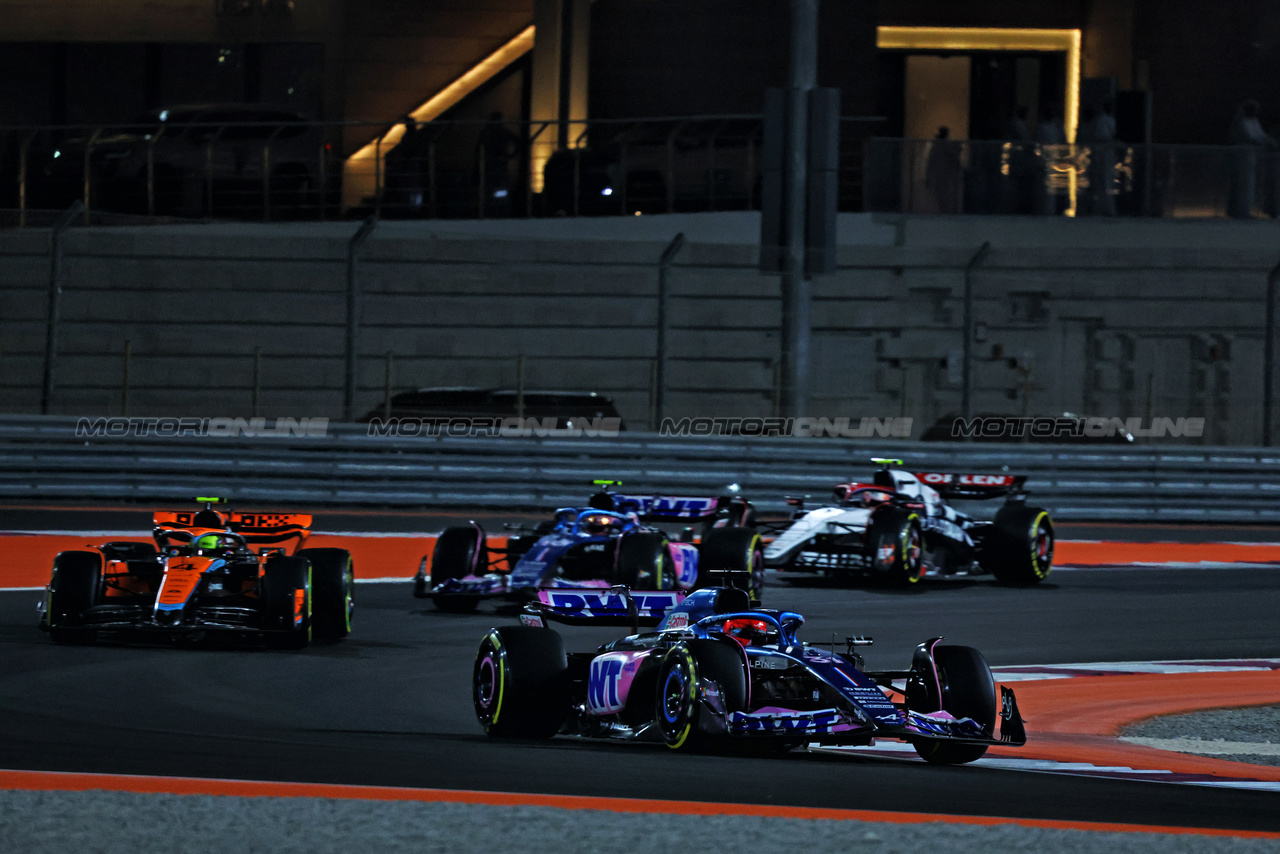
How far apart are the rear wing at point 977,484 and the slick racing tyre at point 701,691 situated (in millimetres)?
7133

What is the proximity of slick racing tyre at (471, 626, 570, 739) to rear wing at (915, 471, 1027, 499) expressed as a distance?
6.73m

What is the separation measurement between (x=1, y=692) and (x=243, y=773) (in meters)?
2.79

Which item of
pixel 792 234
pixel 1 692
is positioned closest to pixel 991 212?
pixel 792 234

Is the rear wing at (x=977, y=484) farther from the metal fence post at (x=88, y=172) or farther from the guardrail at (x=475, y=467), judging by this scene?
the metal fence post at (x=88, y=172)

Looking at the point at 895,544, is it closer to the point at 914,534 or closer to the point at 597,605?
the point at 914,534

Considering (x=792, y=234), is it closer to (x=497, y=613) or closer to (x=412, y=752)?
(x=497, y=613)

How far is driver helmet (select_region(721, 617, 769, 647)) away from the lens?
8.07 m

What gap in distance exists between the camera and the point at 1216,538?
59.8 feet

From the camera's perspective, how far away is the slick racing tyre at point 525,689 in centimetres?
826

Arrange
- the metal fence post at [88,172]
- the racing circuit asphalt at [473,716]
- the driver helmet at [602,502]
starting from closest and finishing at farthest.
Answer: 1. the racing circuit asphalt at [473,716]
2. the driver helmet at [602,502]
3. the metal fence post at [88,172]

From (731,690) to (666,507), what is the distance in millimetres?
5733

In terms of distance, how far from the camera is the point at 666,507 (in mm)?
13328
